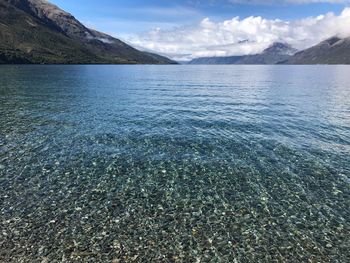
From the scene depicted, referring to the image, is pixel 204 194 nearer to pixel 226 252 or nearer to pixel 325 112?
pixel 226 252

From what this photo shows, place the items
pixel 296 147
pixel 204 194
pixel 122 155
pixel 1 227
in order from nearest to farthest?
1. pixel 1 227
2. pixel 204 194
3. pixel 122 155
4. pixel 296 147

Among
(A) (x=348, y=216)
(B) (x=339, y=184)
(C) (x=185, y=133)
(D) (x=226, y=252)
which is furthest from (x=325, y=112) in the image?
(D) (x=226, y=252)

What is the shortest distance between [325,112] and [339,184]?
37.0m

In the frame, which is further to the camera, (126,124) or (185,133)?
(126,124)

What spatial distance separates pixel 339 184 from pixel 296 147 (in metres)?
10.3

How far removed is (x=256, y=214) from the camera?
2098 centimetres

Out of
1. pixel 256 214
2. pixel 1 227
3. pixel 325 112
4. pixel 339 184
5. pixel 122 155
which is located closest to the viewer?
pixel 1 227

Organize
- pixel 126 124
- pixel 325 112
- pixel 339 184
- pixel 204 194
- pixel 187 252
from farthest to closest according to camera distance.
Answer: pixel 325 112
pixel 126 124
pixel 339 184
pixel 204 194
pixel 187 252

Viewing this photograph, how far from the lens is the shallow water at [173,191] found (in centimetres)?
1734

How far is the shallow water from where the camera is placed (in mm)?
17344

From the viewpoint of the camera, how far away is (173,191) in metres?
24.4

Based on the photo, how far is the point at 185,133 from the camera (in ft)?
137

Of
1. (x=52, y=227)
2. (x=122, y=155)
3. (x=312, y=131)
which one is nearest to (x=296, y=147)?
(x=312, y=131)

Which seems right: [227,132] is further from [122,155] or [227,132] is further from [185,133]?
[122,155]
